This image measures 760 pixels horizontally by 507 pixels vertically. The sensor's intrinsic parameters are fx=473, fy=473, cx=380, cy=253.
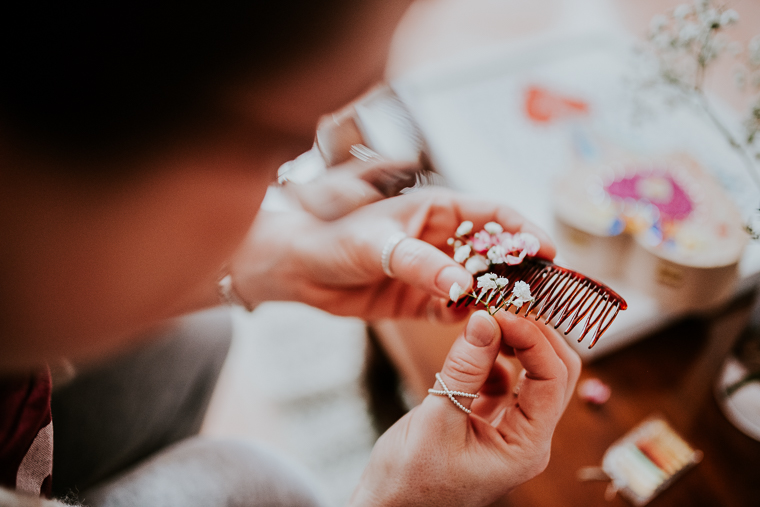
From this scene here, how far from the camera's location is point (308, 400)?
1279mm

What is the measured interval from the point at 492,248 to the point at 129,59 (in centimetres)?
41

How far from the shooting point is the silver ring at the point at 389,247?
0.66 metres

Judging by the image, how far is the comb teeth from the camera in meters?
0.50

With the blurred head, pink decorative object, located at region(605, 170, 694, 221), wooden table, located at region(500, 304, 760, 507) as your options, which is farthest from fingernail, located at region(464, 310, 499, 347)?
pink decorative object, located at region(605, 170, 694, 221)

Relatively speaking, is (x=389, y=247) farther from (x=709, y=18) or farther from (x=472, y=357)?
(x=709, y=18)

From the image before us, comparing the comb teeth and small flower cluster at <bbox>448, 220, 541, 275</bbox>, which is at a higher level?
small flower cluster at <bbox>448, 220, 541, 275</bbox>

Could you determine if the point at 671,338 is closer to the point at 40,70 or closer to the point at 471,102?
the point at 471,102

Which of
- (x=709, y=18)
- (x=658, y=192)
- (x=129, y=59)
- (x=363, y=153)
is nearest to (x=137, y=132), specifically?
(x=129, y=59)

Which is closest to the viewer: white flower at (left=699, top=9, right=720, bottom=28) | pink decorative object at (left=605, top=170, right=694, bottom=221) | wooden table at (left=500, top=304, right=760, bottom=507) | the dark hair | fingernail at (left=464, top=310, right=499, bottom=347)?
the dark hair

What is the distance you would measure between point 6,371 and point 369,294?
54cm

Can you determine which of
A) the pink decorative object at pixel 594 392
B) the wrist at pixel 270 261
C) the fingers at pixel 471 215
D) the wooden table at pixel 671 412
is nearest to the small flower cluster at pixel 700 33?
the wooden table at pixel 671 412

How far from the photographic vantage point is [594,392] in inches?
32.0

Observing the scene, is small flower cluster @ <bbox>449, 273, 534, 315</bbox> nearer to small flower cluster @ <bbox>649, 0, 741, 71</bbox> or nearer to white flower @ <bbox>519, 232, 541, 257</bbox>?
white flower @ <bbox>519, 232, 541, 257</bbox>

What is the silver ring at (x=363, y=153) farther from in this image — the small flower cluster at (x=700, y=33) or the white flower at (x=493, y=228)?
the small flower cluster at (x=700, y=33)
